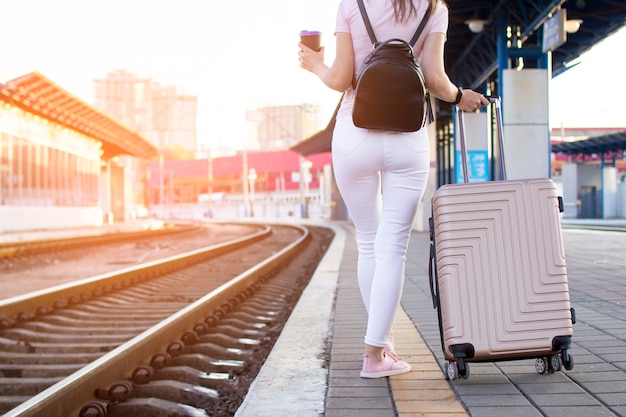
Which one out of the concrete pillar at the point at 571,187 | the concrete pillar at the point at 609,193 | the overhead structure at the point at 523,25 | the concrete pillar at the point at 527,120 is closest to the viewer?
the concrete pillar at the point at 527,120

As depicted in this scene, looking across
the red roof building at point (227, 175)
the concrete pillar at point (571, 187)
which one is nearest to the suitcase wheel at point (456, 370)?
the concrete pillar at point (571, 187)

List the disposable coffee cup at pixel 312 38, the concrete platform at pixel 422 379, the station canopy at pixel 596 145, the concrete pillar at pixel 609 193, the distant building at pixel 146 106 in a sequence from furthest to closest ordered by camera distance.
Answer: the distant building at pixel 146 106, the concrete pillar at pixel 609 193, the station canopy at pixel 596 145, the disposable coffee cup at pixel 312 38, the concrete platform at pixel 422 379

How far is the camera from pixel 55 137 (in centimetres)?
3203

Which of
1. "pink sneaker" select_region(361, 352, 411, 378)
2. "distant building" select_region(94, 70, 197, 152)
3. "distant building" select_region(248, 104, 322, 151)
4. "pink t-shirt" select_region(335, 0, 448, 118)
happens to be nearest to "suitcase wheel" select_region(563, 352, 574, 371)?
"pink sneaker" select_region(361, 352, 411, 378)

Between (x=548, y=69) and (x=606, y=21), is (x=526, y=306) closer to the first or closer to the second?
(x=548, y=69)

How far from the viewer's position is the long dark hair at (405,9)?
9.46ft

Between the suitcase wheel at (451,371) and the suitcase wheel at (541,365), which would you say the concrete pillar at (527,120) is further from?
the suitcase wheel at (451,371)

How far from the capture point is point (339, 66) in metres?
3.00

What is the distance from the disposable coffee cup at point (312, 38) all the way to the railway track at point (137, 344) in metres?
1.80

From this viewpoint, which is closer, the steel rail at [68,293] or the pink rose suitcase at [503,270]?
the pink rose suitcase at [503,270]

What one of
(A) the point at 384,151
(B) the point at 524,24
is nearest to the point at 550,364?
(A) the point at 384,151

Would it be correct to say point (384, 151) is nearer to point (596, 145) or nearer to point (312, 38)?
point (312, 38)

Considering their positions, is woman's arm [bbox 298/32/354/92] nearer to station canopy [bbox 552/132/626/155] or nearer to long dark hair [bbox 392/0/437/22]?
long dark hair [bbox 392/0/437/22]

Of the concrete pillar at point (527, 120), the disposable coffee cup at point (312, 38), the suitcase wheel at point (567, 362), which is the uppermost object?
the concrete pillar at point (527, 120)
